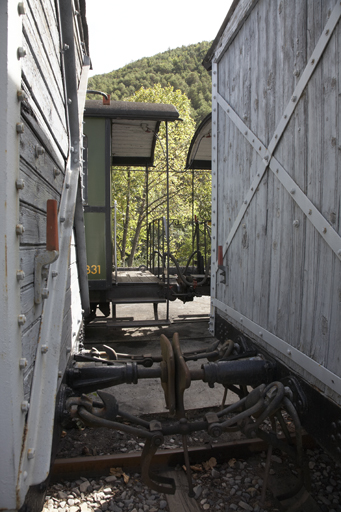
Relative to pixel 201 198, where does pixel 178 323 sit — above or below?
below

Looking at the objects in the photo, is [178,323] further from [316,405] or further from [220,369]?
[316,405]

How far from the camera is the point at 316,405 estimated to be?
1.65 m

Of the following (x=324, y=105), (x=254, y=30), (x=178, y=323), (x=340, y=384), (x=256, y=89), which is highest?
(x=254, y=30)

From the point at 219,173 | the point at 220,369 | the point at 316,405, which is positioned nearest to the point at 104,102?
the point at 219,173

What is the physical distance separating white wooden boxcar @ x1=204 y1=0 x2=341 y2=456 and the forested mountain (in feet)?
121

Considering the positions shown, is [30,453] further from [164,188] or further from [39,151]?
[164,188]

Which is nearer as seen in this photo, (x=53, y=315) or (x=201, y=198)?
(x=53, y=315)

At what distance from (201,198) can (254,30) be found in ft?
54.1

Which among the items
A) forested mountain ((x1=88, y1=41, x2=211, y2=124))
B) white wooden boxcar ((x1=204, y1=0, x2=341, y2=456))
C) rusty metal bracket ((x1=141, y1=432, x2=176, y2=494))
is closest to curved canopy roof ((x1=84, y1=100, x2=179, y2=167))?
white wooden boxcar ((x1=204, y1=0, x2=341, y2=456))

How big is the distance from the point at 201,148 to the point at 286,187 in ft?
16.7

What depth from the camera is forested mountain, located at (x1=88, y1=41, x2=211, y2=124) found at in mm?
41297

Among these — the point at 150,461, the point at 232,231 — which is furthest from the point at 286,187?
the point at 150,461

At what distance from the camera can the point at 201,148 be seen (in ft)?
22.1

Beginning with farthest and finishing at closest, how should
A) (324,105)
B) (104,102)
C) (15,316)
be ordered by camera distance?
(104,102) → (324,105) → (15,316)
